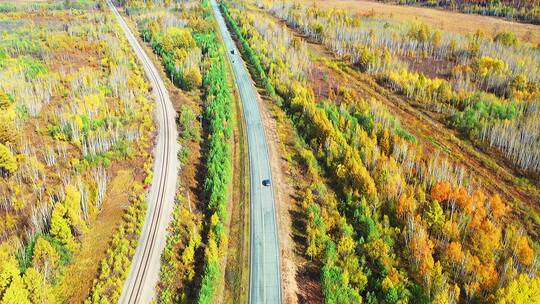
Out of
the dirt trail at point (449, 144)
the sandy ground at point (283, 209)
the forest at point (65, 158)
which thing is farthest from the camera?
the dirt trail at point (449, 144)

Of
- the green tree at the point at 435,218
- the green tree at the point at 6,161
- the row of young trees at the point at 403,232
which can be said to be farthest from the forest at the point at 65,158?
the green tree at the point at 435,218

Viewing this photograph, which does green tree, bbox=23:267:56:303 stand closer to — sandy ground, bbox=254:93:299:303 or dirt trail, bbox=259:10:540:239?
sandy ground, bbox=254:93:299:303

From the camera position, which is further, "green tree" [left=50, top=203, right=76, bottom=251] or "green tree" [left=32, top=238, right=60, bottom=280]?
"green tree" [left=50, top=203, right=76, bottom=251]

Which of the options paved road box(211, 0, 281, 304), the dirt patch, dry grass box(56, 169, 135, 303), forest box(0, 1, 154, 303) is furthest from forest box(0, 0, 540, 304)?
paved road box(211, 0, 281, 304)

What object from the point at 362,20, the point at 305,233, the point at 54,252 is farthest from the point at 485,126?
the point at 362,20

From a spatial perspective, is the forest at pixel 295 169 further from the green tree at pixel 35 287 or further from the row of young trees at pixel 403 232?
the row of young trees at pixel 403 232

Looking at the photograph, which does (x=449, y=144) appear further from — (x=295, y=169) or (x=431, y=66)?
(x=431, y=66)
